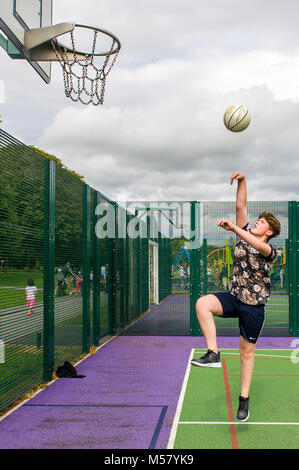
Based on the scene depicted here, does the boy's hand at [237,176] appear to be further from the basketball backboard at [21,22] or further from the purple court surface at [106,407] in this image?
the basketball backboard at [21,22]

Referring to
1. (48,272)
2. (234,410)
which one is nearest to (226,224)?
(234,410)

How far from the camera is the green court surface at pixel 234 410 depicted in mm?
4531

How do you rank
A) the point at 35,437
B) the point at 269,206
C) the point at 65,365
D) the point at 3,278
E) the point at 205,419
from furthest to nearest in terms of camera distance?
the point at 269,206
the point at 65,365
the point at 3,278
the point at 205,419
the point at 35,437

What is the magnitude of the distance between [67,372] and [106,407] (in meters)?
1.68

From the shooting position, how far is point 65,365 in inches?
288

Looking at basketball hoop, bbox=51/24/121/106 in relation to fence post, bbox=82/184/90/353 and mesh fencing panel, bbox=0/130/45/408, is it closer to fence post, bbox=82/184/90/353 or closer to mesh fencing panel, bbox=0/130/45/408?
mesh fencing panel, bbox=0/130/45/408

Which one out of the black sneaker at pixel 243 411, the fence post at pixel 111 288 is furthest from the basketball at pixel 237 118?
the fence post at pixel 111 288

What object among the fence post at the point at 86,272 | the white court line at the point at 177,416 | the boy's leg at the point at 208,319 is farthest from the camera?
the fence post at the point at 86,272

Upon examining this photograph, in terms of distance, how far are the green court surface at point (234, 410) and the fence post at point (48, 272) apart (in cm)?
192

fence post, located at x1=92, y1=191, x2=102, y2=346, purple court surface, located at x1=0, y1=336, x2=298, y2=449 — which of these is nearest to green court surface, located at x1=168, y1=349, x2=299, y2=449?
purple court surface, located at x1=0, y1=336, x2=298, y2=449

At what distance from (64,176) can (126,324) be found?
574cm

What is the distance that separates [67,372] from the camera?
7234 millimetres

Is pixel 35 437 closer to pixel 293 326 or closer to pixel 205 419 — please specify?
pixel 205 419
